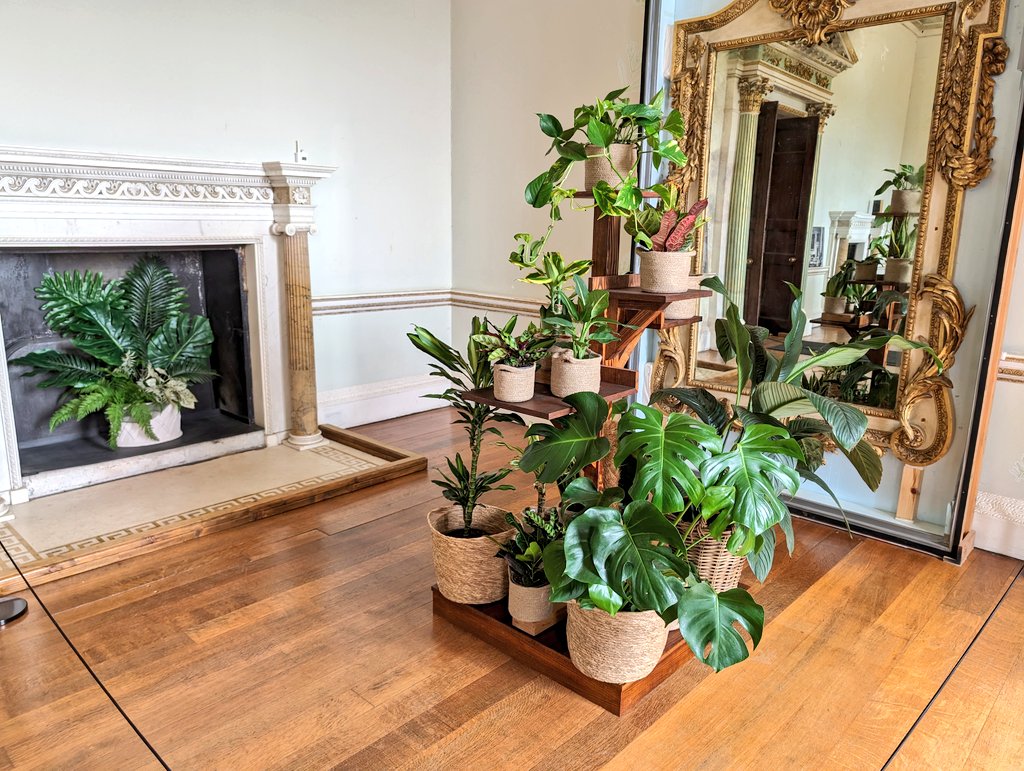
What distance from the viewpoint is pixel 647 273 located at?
2404 millimetres

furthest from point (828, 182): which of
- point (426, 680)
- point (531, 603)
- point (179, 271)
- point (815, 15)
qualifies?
point (179, 271)

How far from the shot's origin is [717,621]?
177 cm

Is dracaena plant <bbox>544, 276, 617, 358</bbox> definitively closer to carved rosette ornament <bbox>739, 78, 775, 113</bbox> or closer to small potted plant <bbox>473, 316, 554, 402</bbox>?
small potted plant <bbox>473, 316, 554, 402</bbox>

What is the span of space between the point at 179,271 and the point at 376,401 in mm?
1414

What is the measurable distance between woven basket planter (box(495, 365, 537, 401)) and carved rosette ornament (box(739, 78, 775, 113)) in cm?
196

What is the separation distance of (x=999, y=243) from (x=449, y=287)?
328 centimetres

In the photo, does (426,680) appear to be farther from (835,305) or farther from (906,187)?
(906,187)

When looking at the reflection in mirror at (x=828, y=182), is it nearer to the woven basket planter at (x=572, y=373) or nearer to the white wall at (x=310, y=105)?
the woven basket planter at (x=572, y=373)

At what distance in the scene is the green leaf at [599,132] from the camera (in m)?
2.15

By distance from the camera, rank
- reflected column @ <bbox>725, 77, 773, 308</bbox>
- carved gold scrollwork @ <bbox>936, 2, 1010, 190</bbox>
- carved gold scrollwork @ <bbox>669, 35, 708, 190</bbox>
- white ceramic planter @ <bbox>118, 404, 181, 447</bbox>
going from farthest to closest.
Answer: white ceramic planter @ <bbox>118, 404, 181, 447</bbox> < carved gold scrollwork @ <bbox>669, 35, 708, 190</bbox> < reflected column @ <bbox>725, 77, 773, 308</bbox> < carved gold scrollwork @ <bbox>936, 2, 1010, 190</bbox>

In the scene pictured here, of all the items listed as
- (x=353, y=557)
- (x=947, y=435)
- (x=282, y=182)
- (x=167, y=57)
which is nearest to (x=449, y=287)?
(x=282, y=182)

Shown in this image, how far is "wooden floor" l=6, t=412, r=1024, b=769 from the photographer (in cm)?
185

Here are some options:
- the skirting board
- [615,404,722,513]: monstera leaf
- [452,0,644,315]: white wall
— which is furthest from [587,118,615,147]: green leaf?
the skirting board

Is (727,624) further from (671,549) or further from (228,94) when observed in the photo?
(228,94)
